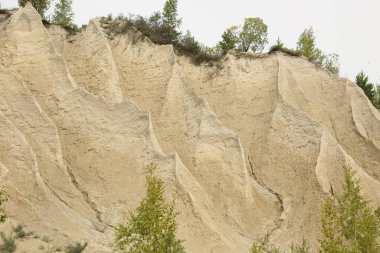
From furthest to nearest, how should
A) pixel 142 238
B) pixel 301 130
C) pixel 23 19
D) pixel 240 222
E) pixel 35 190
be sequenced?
1. pixel 23 19
2. pixel 301 130
3. pixel 240 222
4. pixel 35 190
5. pixel 142 238

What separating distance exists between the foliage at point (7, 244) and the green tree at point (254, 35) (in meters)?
34.1

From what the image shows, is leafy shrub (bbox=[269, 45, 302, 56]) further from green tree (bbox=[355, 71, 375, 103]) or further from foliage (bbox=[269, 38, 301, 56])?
green tree (bbox=[355, 71, 375, 103])

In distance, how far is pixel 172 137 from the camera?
2378 centimetres

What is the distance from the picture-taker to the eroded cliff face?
19.0 metres

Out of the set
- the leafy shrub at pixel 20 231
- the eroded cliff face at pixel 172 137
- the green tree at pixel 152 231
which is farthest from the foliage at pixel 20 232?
the green tree at pixel 152 231

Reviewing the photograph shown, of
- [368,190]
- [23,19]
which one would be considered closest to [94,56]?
[23,19]

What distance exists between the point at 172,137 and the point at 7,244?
10.5m

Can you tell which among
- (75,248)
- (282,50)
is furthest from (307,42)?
(75,248)

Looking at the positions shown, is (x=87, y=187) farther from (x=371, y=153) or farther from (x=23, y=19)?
(x=371, y=153)

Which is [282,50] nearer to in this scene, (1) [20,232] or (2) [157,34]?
(2) [157,34]

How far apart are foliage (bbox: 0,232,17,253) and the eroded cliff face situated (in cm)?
146

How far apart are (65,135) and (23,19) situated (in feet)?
26.2

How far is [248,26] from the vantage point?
1833 inches

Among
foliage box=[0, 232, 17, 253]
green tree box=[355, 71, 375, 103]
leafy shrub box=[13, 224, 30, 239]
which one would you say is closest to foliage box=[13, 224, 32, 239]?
leafy shrub box=[13, 224, 30, 239]
